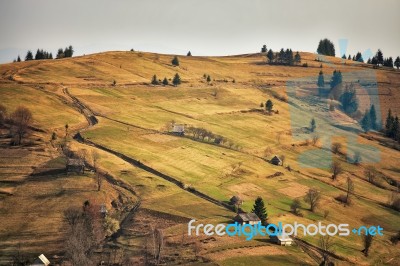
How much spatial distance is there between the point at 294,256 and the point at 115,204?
1387 inches

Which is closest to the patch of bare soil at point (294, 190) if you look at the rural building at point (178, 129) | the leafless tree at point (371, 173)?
the leafless tree at point (371, 173)

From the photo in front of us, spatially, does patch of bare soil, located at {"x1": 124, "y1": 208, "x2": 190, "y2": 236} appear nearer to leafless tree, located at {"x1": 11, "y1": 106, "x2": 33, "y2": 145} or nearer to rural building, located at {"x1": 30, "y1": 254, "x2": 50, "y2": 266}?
rural building, located at {"x1": 30, "y1": 254, "x2": 50, "y2": 266}

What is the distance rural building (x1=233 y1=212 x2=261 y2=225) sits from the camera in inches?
3541

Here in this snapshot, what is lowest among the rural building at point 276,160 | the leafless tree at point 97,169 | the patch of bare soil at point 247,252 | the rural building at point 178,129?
the patch of bare soil at point 247,252

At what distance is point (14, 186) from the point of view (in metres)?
91.4

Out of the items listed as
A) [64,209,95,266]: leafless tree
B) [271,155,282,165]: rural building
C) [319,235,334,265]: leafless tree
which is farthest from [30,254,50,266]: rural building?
[271,155,282,165]: rural building

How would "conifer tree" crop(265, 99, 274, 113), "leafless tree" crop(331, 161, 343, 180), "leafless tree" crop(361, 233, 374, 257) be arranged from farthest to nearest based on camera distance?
"conifer tree" crop(265, 99, 274, 113) < "leafless tree" crop(331, 161, 343, 180) < "leafless tree" crop(361, 233, 374, 257)

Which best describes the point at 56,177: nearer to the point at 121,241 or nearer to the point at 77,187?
the point at 77,187

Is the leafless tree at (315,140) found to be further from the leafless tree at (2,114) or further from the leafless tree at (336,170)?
the leafless tree at (2,114)

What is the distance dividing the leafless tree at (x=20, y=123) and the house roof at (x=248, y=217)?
57327 mm

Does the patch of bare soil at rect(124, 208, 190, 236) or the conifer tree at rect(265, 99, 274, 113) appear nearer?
the patch of bare soil at rect(124, 208, 190, 236)

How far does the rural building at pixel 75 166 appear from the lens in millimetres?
100025

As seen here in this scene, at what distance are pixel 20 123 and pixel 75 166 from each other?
85.5ft

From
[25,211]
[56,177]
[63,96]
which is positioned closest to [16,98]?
[63,96]
